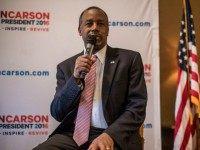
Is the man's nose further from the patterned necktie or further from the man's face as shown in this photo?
the patterned necktie

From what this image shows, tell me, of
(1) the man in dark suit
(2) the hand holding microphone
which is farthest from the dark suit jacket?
(2) the hand holding microphone

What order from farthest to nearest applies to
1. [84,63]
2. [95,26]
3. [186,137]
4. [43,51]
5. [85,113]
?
[43,51] → [186,137] → [95,26] → [85,113] → [84,63]

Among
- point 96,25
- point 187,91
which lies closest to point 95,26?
point 96,25

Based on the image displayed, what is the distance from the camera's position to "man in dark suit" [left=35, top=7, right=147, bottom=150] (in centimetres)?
210

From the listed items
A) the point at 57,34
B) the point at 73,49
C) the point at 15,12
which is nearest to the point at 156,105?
the point at 73,49

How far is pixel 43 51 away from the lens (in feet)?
11.5

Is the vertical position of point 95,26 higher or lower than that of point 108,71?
higher

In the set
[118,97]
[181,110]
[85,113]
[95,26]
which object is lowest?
[181,110]

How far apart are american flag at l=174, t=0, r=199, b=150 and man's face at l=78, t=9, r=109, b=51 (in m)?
1.25

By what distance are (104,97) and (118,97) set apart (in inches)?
4.0

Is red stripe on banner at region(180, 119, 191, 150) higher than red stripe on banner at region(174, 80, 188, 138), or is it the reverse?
red stripe on banner at region(174, 80, 188, 138)

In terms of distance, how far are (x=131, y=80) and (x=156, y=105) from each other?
1286 mm

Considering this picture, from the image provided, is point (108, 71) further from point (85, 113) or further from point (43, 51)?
point (43, 51)

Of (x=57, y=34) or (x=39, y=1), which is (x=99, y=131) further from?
(x=39, y=1)
